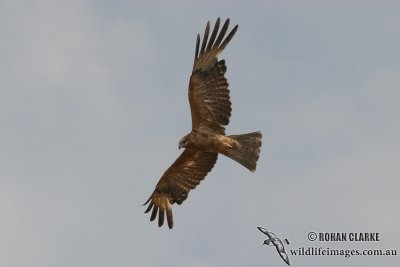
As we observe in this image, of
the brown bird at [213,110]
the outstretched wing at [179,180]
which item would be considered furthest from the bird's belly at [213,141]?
the outstretched wing at [179,180]

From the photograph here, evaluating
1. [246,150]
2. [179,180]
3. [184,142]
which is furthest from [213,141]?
[179,180]

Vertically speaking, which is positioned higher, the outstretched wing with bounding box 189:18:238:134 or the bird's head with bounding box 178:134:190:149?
the outstretched wing with bounding box 189:18:238:134

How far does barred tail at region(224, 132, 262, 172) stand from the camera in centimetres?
2203

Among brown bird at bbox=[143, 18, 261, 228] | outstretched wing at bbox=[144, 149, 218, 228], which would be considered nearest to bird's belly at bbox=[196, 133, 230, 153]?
brown bird at bbox=[143, 18, 261, 228]

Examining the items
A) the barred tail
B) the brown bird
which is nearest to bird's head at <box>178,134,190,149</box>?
the brown bird

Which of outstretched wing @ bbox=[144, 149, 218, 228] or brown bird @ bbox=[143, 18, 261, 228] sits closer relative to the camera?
brown bird @ bbox=[143, 18, 261, 228]

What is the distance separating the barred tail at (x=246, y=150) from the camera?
22.0m

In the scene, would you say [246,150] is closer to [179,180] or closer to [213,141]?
[213,141]

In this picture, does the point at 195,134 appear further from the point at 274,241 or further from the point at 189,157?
the point at 274,241

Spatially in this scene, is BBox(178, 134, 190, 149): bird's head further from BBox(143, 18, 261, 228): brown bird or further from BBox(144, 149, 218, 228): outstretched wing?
BBox(144, 149, 218, 228): outstretched wing

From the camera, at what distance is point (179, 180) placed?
2358 centimetres

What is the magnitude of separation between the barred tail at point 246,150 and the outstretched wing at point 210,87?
0.40 m

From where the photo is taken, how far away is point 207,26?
22391 millimetres

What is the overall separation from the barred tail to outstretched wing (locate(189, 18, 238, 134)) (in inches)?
15.9
